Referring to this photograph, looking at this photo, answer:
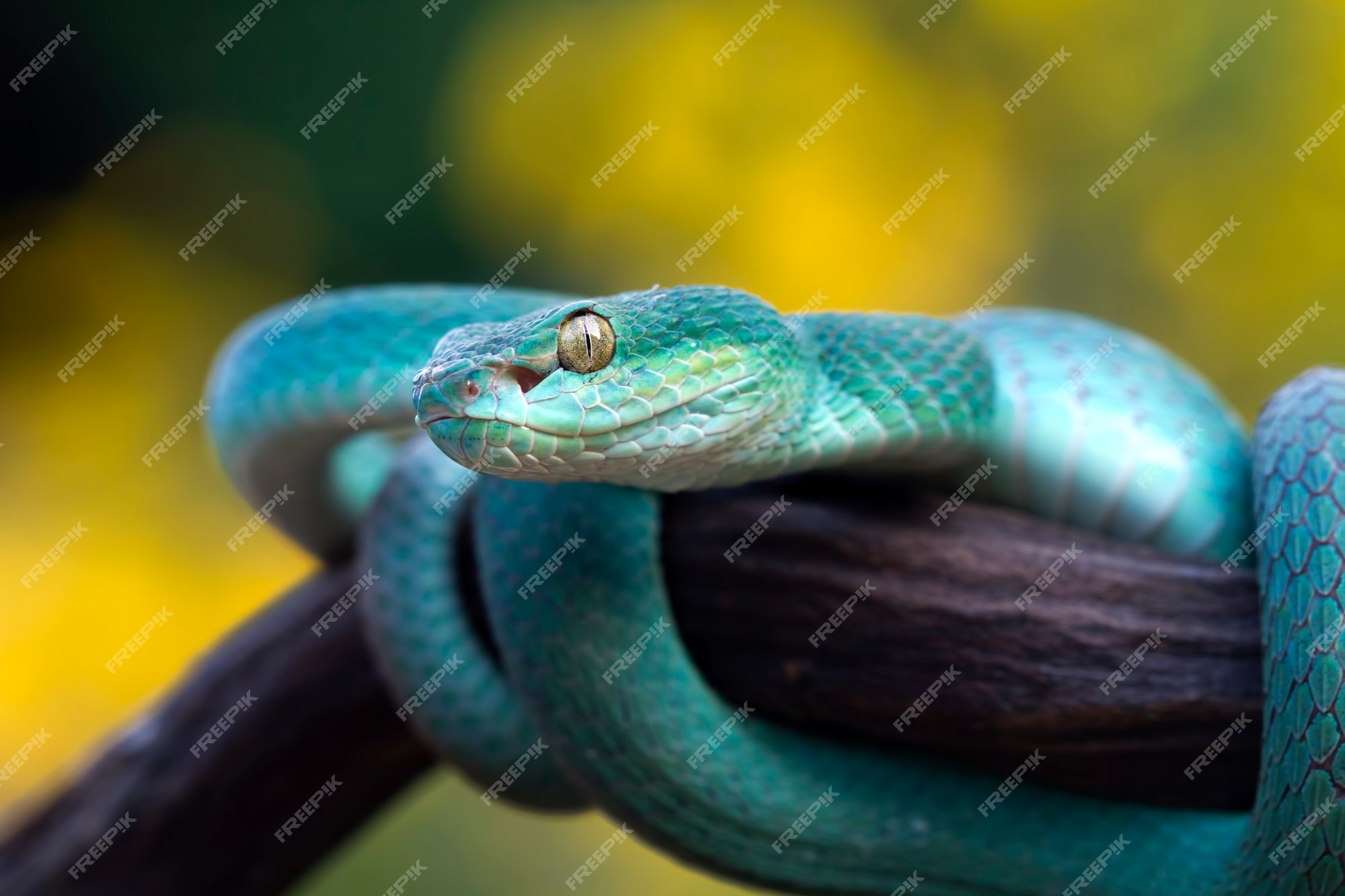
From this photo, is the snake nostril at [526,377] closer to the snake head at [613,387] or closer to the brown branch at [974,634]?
the snake head at [613,387]

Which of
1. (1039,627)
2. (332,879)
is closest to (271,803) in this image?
(1039,627)

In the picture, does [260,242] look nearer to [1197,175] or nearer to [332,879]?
[332,879]

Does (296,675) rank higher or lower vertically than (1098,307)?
higher

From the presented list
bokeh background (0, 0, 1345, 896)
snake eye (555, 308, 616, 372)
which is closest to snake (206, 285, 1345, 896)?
snake eye (555, 308, 616, 372)

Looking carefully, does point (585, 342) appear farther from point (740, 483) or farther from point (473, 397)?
point (740, 483)

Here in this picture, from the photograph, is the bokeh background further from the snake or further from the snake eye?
the snake eye

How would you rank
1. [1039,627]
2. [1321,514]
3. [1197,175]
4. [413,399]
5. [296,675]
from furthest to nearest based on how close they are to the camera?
[1197,175], [296,675], [1039,627], [1321,514], [413,399]
